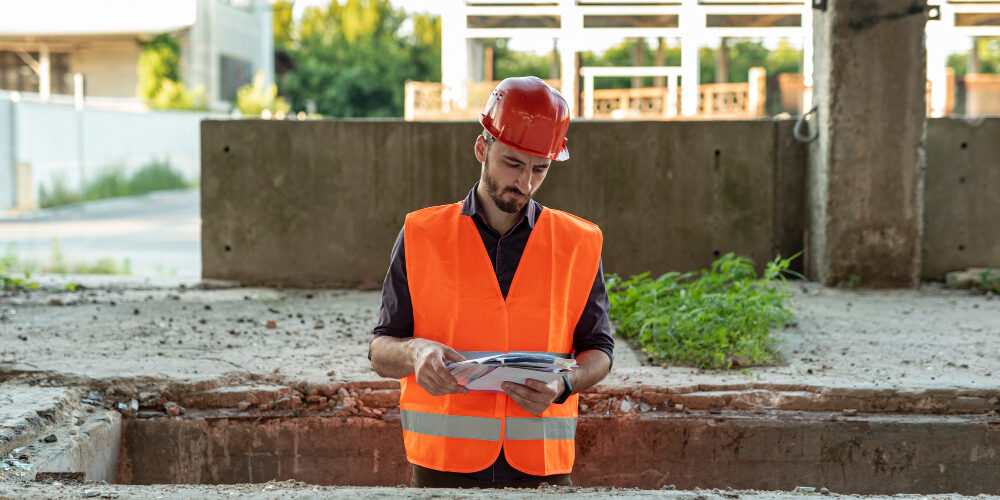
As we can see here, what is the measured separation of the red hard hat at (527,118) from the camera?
275 cm

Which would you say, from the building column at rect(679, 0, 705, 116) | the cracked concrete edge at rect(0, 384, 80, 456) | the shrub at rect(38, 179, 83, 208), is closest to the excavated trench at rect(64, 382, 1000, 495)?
the cracked concrete edge at rect(0, 384, 80, 456)

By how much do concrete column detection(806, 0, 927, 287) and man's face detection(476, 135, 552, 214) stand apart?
537cm

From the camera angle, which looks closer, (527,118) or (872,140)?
(527,118)

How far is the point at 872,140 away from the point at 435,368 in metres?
5.98

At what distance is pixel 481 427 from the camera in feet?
9.18

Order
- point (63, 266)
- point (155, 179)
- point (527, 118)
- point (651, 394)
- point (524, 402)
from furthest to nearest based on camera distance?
point (155, 179)
point (63, 266)
point (651, 394)
point (527, 118)
point (524, 402)

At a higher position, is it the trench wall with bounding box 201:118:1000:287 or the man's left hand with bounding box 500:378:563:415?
the trench wall with bounding box 201:118:1000:287

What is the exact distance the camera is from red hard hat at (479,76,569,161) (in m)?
2.75

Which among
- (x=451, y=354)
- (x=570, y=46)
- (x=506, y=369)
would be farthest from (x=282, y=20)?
(x=506, y=369)

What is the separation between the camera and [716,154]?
25.6 feet

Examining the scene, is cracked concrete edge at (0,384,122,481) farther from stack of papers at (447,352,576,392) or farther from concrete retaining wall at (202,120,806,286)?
concrete retaining wall at (202,120,806,286)

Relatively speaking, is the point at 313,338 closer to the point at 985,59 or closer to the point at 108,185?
the point at 108,185

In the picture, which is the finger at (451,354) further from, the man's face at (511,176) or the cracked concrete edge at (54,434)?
the cracked concrete edge at (54,434)

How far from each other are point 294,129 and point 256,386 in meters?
3.67
